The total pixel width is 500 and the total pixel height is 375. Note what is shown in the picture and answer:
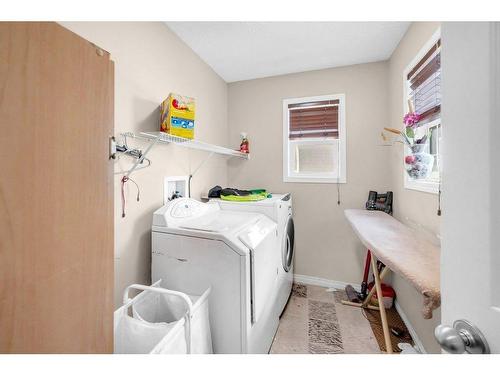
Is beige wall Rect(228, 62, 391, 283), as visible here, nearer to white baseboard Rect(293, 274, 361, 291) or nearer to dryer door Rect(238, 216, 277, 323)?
white baseboard Rect(293, 274, 361, 291)

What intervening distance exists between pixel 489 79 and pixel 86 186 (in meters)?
0.99

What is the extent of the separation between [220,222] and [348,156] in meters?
1.82

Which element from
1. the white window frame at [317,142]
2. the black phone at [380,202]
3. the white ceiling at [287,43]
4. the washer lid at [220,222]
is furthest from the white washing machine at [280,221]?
the white ceiling at [287,43]

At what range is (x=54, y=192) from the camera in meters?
0.53

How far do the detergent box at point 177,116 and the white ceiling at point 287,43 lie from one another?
2.73ft

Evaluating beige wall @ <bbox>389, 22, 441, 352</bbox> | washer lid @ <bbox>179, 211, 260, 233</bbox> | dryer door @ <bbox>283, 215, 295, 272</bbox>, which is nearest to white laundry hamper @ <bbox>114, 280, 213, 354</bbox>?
washer lid @ <bbox>179, 211, 260, 233</bbox>

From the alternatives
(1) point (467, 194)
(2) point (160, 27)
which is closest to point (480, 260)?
(1) point (467, 194)

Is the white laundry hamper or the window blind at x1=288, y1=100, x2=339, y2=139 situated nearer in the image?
the white laundry hamper

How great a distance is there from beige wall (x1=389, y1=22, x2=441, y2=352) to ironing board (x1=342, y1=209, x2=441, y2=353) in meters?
0.14

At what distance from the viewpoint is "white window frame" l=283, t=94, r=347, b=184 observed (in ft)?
8.34

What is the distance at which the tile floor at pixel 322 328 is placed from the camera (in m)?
1.71

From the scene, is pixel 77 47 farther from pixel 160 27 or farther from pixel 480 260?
pixel 160 27

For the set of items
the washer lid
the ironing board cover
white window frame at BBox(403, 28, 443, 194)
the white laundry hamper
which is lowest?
the white laundry hamper

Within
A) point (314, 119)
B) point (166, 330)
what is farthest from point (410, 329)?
point (314, 119)
